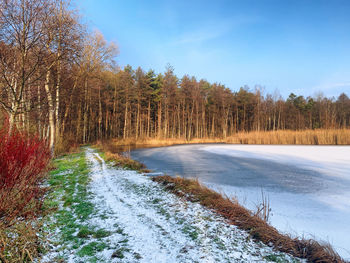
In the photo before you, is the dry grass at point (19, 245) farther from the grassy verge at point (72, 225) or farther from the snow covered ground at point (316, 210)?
the snow covered ground at point (316, 210)

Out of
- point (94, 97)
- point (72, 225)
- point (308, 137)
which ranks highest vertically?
point (94, 97)

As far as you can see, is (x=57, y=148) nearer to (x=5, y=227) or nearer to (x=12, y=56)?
(x=12, y=56)

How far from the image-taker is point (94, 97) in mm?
25656

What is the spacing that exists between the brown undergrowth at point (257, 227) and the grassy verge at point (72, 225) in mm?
1830

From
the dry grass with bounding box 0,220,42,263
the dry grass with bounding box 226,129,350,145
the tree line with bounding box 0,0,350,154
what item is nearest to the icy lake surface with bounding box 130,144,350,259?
the dry grass with bounding box 0,220,42,263

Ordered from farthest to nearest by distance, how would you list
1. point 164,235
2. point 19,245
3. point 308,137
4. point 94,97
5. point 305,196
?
point 94,97 < point 308,137 < point 305,196 < point 164,235 < point 19,245

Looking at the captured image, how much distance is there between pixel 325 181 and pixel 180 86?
30.4 m

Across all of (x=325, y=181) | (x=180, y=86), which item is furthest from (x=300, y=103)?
(x=325, y=181)

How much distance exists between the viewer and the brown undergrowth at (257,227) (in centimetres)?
196

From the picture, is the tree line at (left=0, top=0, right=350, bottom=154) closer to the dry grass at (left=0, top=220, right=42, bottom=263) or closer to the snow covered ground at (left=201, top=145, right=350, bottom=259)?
the dry grass at (left=0, top=220, right=42, bottom=263)

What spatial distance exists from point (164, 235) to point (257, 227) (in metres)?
1.29

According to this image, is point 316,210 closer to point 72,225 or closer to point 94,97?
point 72,225

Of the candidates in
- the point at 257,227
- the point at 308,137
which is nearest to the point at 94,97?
the point at 308,137

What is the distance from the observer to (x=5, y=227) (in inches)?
91.4
